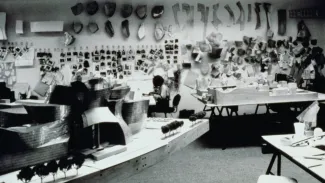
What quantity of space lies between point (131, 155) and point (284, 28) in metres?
6.47

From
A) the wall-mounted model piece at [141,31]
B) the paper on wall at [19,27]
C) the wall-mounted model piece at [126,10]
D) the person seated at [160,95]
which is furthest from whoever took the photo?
the wall-mounted model piece at [141,31]

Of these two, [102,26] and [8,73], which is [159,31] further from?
[8,73]

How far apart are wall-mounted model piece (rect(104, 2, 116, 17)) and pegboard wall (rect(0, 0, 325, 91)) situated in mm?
95

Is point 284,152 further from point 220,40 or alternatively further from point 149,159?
point 220,40

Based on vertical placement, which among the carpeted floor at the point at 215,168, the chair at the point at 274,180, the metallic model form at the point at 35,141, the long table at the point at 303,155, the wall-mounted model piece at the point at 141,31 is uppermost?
the wall-mounted model piece at the point at 141,31

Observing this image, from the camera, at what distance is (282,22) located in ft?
25.1

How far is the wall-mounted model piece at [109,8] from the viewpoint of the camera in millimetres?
6879

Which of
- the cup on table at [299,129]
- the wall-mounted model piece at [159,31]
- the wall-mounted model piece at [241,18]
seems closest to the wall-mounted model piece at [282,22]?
the wall-mounted model piece at [241,18]

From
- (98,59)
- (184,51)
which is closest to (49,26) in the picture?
(98,59)

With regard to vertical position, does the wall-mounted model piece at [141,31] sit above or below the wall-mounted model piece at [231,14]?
below

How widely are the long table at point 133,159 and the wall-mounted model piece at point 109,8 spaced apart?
444cm

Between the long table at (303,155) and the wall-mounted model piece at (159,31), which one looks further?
the wall-mounted model piece at (159,31)

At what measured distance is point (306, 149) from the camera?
2723mm

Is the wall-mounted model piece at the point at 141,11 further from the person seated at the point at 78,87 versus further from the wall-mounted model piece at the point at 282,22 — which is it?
the person seated at the point at 78,87
